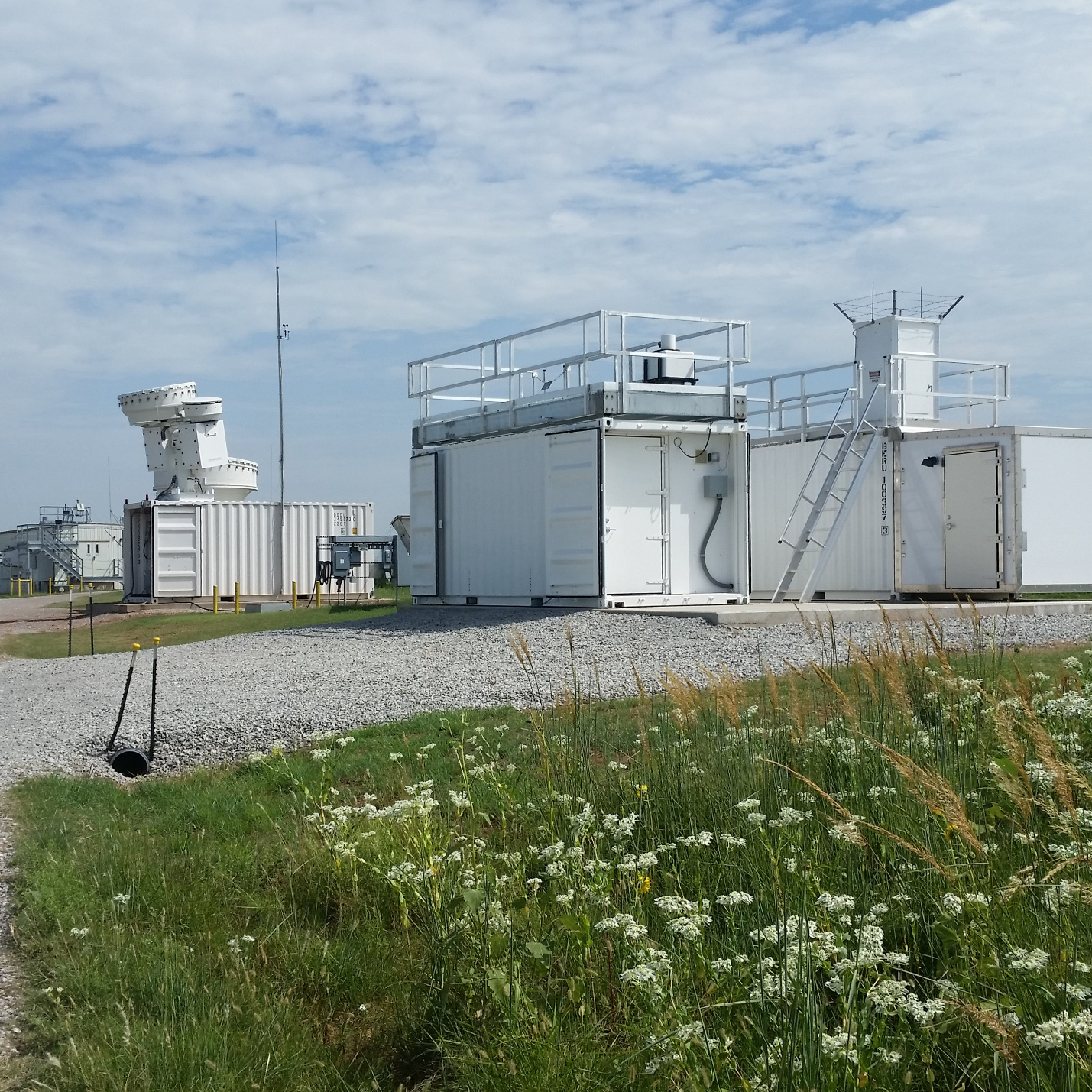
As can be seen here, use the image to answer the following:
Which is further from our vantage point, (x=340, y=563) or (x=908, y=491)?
(x=340, y=563)

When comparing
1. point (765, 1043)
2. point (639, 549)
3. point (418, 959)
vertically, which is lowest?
point (418, 959)

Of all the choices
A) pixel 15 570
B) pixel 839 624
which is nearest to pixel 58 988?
pixel 839 624

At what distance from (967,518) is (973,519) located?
13 centimetres

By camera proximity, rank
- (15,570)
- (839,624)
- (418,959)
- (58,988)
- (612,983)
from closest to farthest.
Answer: (612,983) < (58,988) < (418,959) < (839,624) < (15,570)

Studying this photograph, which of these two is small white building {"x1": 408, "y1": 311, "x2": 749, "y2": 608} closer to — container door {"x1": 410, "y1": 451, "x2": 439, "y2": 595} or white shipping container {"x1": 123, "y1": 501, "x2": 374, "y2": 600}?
container door {"x1": 410, "y1": 451, "x2": 439, "y2": 595}

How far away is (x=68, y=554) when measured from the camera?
190ft

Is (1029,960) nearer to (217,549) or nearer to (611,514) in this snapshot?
(611,514)

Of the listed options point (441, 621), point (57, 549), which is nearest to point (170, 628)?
point (441, 621)

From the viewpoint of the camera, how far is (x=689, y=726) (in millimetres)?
6020

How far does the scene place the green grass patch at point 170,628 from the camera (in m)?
24.0

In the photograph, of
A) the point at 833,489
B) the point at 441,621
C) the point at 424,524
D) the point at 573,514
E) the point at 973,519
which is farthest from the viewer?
the point at 424,524

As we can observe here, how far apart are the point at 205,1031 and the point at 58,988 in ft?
2.54

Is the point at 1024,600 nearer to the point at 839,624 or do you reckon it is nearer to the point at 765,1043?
the point at 839,624

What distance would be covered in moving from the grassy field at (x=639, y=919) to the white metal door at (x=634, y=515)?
11767mm
